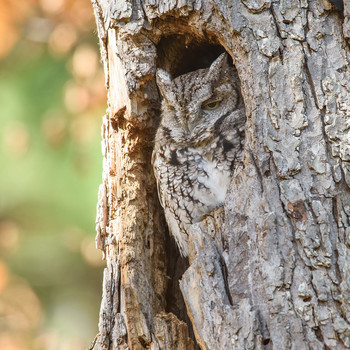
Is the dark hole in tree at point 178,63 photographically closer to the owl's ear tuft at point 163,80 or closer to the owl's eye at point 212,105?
the owl's ear tuft at point 163,80

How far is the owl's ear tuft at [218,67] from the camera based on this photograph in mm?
2445

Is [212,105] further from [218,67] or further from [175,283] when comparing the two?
[175,283]

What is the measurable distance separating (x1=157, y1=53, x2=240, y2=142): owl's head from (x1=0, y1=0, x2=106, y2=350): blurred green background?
6.31 ft

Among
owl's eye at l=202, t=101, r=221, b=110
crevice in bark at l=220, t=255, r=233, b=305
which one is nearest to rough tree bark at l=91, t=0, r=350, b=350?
crevice in bark at l=220, t=255, r=233, b=305

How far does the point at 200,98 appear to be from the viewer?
248cm

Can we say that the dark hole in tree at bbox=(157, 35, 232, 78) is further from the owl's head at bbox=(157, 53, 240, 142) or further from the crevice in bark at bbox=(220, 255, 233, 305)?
the crevice in bark at bbox=(220, 255, 233, 305)

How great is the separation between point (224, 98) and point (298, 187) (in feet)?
2.89

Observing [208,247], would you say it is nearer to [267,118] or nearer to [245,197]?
[245,197]

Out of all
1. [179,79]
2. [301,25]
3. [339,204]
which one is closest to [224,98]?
[179,79]

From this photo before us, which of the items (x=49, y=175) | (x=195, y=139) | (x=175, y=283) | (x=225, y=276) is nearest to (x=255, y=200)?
(x=225, y=276)

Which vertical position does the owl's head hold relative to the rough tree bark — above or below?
above

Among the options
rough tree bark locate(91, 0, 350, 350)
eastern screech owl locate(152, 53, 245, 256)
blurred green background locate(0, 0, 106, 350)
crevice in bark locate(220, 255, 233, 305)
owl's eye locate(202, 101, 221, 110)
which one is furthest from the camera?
blurred green background locate(0, 0, 106, 350)

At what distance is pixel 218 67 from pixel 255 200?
34.1 inches

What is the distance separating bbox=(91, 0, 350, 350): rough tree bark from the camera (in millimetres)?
1688
